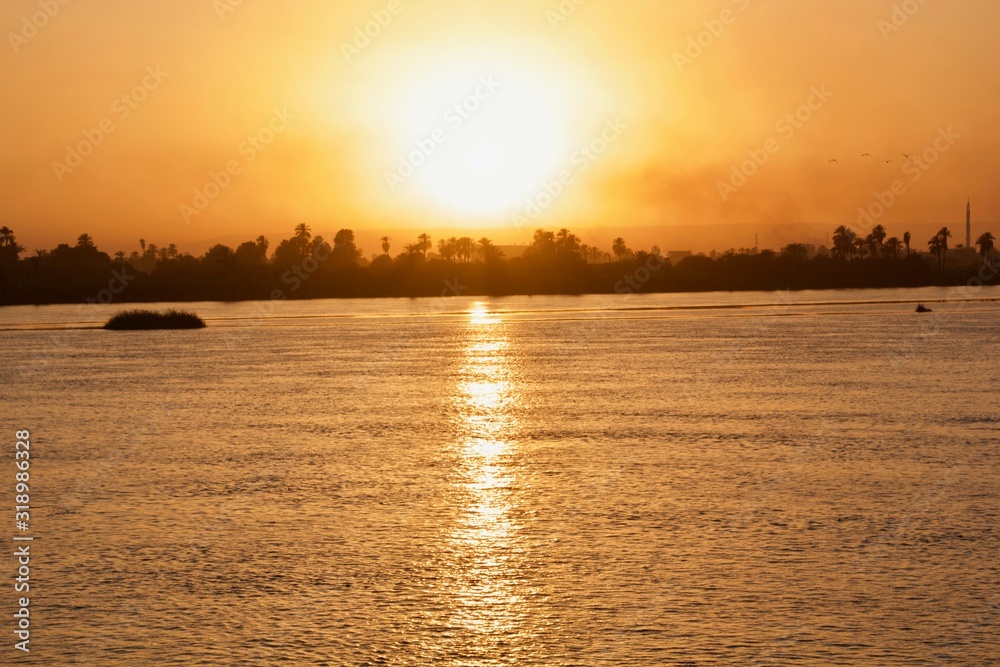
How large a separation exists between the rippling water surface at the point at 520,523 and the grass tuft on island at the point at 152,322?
216 feet

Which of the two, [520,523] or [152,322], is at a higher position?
[152,322]

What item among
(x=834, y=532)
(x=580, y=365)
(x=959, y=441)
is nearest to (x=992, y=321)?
(x=580, y=365)

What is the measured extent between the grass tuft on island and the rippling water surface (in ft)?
216

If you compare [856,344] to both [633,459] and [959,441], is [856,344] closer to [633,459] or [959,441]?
[959,441]

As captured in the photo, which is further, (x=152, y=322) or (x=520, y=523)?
(x=152, y=322)

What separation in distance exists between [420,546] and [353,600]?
→ 286cm

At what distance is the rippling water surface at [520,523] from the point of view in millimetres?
12938

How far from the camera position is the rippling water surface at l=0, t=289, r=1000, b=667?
12.9 metres

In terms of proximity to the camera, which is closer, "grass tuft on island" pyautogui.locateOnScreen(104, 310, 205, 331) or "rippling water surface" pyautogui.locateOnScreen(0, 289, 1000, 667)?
"rippling water surface" pyautogui.locateOnScreen(0, 289, 1000, 667)

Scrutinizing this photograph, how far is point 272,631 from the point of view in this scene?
523 inches

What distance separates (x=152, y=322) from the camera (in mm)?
111688

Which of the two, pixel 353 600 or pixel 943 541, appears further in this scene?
pixel 943 541

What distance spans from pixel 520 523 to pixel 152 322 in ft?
327

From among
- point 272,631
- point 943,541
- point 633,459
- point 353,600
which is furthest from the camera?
point 633,459
